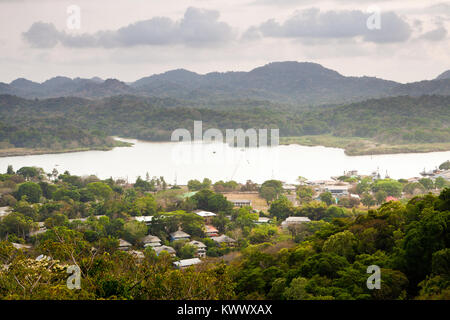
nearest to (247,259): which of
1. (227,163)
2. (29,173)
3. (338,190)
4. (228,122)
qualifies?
(338,190)

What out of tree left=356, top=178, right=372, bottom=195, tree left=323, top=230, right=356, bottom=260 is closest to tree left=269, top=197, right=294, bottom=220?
tree left=356, top=178, right=372, bottom=195

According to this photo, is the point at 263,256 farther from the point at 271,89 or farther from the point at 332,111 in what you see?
the point at 271,89

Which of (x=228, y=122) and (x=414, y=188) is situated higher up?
(x=228, y=122)

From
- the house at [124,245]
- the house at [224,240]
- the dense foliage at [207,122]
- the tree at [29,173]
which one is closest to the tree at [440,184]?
the house at [224,240]

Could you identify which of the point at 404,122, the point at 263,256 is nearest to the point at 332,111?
the point at 404,122

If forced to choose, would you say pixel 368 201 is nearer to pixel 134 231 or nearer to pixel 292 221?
pixel 292 221

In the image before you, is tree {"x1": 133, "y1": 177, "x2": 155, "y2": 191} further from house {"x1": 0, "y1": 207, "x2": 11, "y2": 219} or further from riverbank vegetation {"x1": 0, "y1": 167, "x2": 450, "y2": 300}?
riverbank vegetation {"x1": 0, "y1": 167, "x2": 450, "y2": 300}

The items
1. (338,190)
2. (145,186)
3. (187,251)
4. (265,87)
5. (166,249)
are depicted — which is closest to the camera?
(187,251)

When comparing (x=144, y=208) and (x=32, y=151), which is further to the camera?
(x=32, y=151)
